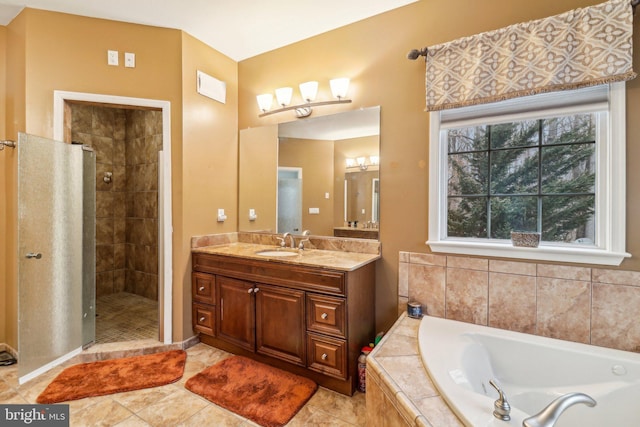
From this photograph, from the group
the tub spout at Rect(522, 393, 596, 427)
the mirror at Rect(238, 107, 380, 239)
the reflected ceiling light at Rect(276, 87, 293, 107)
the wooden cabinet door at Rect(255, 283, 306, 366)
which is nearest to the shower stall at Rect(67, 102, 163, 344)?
the mirror at Rect(238, 107, 380, 239)

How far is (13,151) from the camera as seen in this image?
2.36 metres

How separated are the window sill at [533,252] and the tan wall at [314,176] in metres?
0.93

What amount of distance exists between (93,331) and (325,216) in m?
2.28

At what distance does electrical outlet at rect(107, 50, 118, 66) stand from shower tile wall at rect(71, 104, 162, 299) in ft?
4.61

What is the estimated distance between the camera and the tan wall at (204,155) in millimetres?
2594

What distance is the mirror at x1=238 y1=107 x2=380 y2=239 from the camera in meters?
2.40

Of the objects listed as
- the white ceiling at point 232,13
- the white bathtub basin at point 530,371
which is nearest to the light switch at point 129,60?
the white ceiling at point 232,13

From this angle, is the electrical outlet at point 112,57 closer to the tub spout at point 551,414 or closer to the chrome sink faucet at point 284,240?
the chrome sink faucet at point 284,240

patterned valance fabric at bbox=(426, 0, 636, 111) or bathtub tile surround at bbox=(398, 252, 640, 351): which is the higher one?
patterned valance fabric at bbox=(426, 0, 636, 111)

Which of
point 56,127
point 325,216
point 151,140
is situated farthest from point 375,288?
point 151,140

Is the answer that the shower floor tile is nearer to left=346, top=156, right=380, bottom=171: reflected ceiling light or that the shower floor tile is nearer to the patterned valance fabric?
left=346, top=156, right=380, bottom=171: reflected ceiling light

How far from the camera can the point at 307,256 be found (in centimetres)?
233

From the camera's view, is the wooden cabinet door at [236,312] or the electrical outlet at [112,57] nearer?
the wooden cabinet door at [236,312]

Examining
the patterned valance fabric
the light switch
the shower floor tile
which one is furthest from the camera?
the shower floor tile
